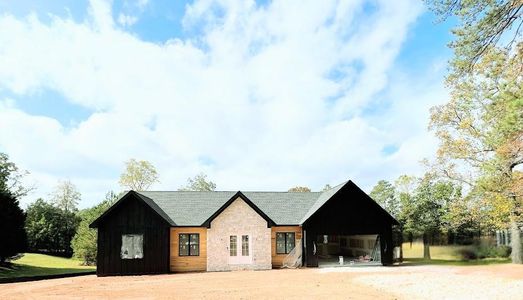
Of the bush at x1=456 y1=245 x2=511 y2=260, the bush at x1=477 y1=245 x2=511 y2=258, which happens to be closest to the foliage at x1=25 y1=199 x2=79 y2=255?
the bush at x1=456 y1=245 x2=511 y2=260

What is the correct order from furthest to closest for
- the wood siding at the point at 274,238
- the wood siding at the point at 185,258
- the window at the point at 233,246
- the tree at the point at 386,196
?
the tree at the point at 386,196 < the wood siding at the point at 274,238 < the window at the point at 233,246 < the wood siding at the point at 185,258

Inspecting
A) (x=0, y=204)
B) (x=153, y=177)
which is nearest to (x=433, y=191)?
(x=0, y=204)

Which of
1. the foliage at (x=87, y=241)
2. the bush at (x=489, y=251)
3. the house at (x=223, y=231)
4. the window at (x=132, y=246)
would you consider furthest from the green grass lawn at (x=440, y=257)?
Answer: the foliage at (x=87, y=241)

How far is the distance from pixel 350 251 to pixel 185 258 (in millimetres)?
14103

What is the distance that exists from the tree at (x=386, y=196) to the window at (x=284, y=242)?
13014mm

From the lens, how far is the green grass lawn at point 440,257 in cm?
2858

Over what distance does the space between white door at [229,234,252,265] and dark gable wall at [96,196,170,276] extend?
157 inches

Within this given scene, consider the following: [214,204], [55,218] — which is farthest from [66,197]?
[214,204]

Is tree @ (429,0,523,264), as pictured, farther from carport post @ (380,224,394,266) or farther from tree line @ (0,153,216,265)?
tree line @ (0,153,216,265)

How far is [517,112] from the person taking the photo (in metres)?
12.4

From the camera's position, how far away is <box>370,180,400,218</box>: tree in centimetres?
3781

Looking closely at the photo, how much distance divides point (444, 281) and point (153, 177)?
46.5m

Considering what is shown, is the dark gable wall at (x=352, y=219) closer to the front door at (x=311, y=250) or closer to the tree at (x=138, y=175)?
the front door at (x=311, y=250)

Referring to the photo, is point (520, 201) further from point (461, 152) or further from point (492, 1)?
point (492, 1)
